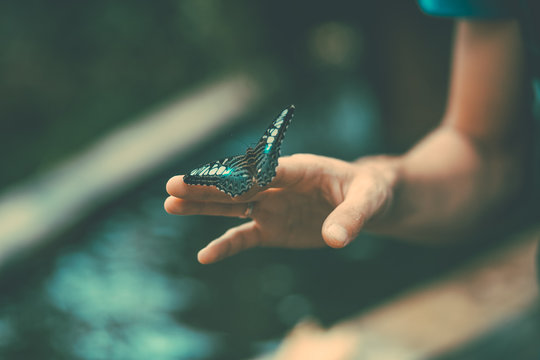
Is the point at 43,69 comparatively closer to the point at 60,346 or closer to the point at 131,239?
the point at 131,239

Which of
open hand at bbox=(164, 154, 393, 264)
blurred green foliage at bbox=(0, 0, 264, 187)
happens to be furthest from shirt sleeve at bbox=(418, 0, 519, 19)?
blurred green foliage at bbox=(0, 0, 264, 187)

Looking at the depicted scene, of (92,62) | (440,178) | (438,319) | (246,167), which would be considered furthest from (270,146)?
(92,62)

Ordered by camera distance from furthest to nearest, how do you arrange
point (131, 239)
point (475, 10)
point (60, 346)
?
1. point (131, 239)
2. point (60, 346)
3. point (475, 10)

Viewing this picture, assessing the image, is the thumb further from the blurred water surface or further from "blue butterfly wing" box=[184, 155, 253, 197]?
the blurred water surface

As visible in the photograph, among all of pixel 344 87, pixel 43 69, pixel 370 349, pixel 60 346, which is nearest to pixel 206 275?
pixel 60 346

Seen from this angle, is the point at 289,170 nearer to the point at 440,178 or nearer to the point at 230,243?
the point at 230,243

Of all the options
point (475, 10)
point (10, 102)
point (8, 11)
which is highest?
point (8, 11)
